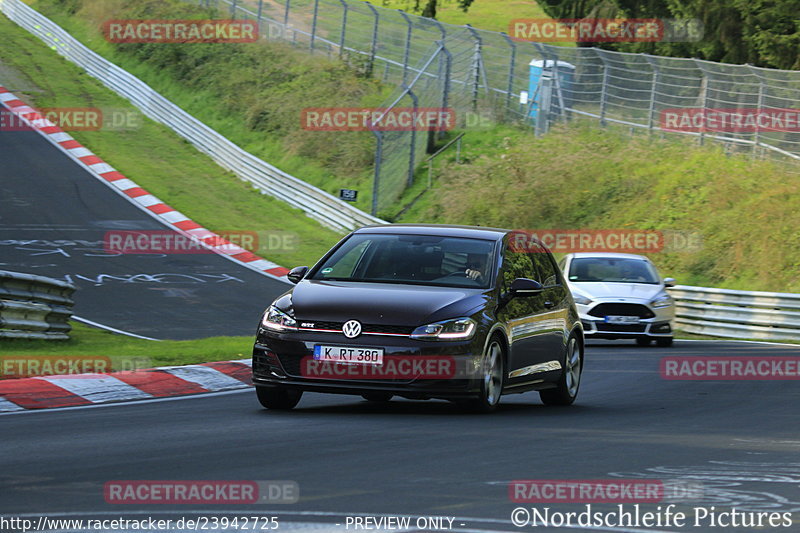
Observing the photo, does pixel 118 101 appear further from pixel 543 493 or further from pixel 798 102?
pixel 543 493

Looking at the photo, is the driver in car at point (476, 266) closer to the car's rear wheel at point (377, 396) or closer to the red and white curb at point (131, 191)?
the car's rear wheel at point (377, 396)

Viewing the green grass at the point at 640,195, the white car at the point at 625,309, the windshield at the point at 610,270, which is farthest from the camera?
the green grass at the point at 640,195

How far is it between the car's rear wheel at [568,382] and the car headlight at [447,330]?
2.17 meters

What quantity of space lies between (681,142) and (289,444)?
1068 inches

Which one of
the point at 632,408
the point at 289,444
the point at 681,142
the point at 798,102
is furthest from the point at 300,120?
the point at 289,444

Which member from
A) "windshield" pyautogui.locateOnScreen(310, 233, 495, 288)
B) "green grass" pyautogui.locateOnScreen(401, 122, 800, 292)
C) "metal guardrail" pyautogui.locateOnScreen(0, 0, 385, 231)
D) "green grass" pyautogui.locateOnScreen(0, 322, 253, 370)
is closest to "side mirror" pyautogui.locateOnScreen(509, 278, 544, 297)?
"windshield" pyautogui.locateOnScreen(310, 233, 495, 288)

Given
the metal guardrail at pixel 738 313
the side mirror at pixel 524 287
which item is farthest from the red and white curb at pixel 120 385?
the metal guardrail at pixel 738 313

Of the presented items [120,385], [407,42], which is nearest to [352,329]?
[120,385]

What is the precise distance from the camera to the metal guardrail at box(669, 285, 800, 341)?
959 inches

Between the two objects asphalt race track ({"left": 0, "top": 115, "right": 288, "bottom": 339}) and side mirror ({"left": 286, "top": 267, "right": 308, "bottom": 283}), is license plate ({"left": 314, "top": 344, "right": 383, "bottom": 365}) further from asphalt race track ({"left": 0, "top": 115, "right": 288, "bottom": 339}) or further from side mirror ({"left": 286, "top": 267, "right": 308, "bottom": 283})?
asphalt race track ({"left": 0, "top": 115, "right": 288, "bottom": 339})

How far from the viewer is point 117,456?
7941 mm

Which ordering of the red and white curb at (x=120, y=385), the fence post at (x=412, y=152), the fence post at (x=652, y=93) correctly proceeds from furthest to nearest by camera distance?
the fence post at (x=412, y=152), the fence post at (x=652, y=93), the red and white curb at (x=120, y=385)

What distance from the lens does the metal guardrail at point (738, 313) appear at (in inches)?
959

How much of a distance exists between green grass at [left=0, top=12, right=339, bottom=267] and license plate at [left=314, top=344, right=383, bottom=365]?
20682 millimetres
